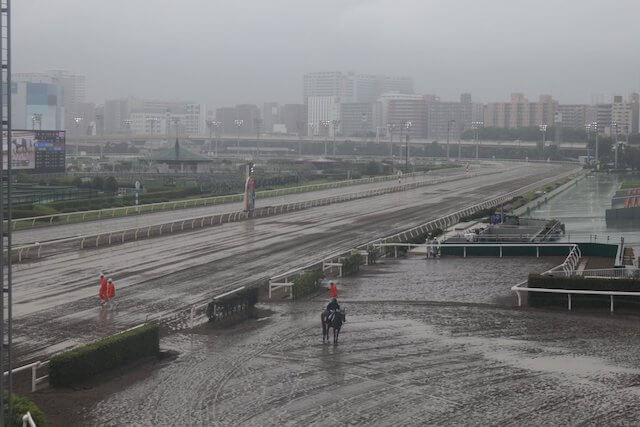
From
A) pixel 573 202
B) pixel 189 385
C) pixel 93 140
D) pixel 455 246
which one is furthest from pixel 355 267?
pixel 93 140

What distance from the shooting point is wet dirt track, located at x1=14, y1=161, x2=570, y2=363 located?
41.2 ft

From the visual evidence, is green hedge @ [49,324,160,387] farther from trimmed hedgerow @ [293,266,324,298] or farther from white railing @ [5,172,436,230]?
white railing @ [5,172,436,230]

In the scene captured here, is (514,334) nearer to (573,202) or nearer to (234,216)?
(234,216)

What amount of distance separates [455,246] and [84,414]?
41.6 ft

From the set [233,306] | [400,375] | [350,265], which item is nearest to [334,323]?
[400,375]

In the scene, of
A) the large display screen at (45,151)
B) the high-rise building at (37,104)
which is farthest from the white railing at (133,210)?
the high-rise building at (37,104)

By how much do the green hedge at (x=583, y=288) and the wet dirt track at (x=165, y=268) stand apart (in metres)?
4.98

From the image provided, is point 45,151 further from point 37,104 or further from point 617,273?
point 37,104

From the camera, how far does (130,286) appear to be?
51.7 ft

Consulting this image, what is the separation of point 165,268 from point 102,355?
318 inches

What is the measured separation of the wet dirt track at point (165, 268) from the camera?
1255 centimetres

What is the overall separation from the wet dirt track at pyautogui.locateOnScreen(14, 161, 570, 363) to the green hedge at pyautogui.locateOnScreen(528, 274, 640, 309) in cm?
498

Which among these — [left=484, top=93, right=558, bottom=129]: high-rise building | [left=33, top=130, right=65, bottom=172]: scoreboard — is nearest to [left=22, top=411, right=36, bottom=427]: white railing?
[left=33, top=130, right=65, bottom=172]: scoreboard

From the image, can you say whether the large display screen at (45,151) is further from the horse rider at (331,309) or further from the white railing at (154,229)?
the horse rider at (331,309)
